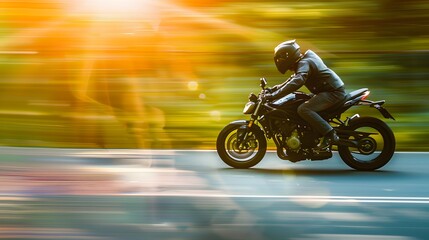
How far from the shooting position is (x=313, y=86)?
9477 millimetres

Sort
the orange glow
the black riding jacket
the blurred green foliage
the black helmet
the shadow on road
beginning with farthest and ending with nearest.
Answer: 1. the orange glow
2. the blurred green foliage
3. the black helmet
4. the black riding jacket
5. the shadow on road

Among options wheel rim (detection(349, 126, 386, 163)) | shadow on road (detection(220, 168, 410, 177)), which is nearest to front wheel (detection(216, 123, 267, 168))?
shadow on road (detection(220, 168, 410, 177))

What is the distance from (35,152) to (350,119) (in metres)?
4.55

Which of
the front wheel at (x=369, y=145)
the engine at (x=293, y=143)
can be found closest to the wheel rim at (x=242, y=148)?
the engine at (x=293, y=143)

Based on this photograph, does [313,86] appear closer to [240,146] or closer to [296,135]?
[296,135]

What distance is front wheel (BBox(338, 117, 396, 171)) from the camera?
9250 millimetres

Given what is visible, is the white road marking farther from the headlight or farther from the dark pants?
the headlight

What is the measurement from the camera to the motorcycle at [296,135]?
9328 millimetres

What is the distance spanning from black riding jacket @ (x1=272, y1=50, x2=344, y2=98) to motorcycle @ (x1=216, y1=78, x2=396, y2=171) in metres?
0.15

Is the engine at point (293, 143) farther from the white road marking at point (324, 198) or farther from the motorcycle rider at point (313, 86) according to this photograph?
the white road marking at point (324, 198)

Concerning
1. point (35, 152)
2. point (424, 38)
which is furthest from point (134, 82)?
point (424, 38)

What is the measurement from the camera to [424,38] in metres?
16.5

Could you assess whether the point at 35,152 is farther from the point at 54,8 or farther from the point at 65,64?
the point at 54,8

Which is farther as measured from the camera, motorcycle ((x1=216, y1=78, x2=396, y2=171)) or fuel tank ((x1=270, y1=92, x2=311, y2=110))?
fuel tank ((x1=270, y1=92, x2=311, y2=110))
